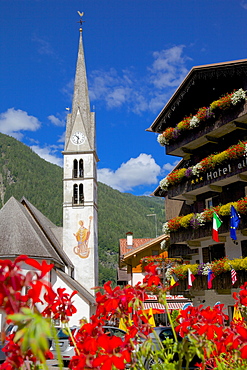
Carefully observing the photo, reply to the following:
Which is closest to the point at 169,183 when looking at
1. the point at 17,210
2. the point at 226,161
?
the point at 226,161

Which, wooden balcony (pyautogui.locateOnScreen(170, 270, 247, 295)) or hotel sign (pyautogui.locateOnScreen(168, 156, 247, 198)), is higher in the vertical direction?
hotel sign (pyautogui.locateOnScreen(168, 156, 247, 198))

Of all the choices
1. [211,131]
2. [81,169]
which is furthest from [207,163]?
[81,169]

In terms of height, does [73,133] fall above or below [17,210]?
above

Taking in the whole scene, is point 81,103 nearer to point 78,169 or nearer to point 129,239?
point 78,169

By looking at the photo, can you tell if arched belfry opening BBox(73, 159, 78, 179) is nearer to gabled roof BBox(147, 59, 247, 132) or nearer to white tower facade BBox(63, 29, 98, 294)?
white tower facade BBox(63, 29, 98, 294)

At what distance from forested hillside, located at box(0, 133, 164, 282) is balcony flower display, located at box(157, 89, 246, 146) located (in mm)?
92355

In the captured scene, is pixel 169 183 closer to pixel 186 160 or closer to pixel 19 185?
pixel 186 160

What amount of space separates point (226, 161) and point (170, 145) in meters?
5.03

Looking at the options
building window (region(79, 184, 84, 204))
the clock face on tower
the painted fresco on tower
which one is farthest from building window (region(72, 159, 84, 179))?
the painted fresco on tower

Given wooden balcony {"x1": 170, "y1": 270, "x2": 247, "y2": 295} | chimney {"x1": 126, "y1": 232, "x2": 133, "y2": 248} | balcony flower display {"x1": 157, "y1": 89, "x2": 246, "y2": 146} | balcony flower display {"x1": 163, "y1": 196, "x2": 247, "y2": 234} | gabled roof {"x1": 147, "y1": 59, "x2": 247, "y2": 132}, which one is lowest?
wooden balcony {"x1": 170, "y1": 270, "x2": 247, "y2": 295}

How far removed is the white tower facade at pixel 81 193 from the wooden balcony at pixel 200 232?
65.1 feet

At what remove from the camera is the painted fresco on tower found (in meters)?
40.0

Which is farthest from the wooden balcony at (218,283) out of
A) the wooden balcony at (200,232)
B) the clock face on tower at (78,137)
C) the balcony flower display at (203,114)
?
the clock face on tower at (78,137)

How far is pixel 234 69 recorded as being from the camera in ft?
58.9
